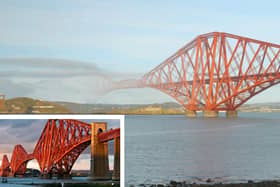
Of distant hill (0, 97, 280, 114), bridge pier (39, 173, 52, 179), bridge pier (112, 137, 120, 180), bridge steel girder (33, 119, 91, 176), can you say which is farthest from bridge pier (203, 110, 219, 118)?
bridge pier (39, 173, 52, 179)

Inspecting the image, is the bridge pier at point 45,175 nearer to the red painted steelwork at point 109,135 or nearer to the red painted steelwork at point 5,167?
the red painted steelwork at point 5,167

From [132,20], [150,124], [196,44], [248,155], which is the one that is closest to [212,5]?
[196,44]

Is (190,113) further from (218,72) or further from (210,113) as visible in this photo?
(218,72)

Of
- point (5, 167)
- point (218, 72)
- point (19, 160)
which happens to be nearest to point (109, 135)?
point (19, 160)

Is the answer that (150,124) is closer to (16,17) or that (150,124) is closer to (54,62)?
(54,62)

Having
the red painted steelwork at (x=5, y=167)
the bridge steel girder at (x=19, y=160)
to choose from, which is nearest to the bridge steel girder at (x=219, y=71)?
the bridge steel girder at (x=19, y=160)

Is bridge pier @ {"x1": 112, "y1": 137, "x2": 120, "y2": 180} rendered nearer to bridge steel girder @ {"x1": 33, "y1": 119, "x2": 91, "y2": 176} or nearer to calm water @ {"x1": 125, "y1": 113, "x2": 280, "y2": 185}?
bridge steel girder @ {"x1": 33, "y1": 119, "x2": 91, "y2": 176}
